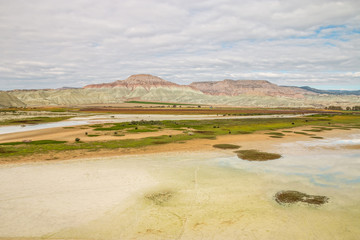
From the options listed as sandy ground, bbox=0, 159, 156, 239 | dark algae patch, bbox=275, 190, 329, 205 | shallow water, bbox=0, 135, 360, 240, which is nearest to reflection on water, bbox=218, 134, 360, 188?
shallow water, bbox=0, 135, 360, 240

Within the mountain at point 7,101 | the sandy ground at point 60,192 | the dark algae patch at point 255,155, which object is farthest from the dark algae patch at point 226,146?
the mountain at point 7,101

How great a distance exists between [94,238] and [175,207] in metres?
3.98

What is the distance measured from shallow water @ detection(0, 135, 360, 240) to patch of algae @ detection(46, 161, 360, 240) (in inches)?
1.5

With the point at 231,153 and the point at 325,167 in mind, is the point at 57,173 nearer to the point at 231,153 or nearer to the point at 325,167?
the point at 231,153

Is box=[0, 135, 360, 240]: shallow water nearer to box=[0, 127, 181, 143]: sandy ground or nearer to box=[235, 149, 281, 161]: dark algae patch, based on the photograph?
box=[235, 149, 281, 161]: dark algae patch

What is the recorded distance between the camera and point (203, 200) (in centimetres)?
1289

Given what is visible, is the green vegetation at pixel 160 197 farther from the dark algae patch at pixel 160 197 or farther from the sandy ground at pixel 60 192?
the sandy ground at pixel 60 192

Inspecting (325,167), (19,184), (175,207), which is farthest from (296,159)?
(19,184)

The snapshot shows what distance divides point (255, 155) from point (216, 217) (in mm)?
13279

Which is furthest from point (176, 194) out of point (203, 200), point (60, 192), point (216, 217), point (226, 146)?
point (226, 146)

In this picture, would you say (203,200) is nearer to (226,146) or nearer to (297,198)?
(297,198)

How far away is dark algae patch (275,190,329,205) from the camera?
12641mm

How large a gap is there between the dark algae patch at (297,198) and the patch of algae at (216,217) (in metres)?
0.44

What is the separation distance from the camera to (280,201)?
12.7m
